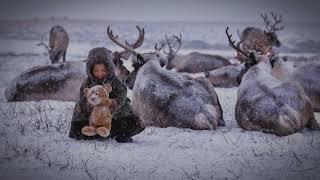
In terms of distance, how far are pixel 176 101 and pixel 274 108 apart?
121 cm

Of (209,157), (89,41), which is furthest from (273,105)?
(89,41)

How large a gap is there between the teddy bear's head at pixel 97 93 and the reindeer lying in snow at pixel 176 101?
2.46 feet

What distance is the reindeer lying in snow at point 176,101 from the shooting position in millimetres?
5715

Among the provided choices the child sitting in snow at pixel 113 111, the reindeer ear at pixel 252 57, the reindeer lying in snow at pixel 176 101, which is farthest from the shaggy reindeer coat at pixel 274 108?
the child sitting in snow at pixel 113 111

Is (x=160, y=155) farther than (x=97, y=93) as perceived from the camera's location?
No

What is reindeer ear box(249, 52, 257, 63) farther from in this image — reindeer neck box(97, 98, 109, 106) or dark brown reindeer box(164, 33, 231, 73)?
dark brown reindeer box(164, 33, 231, 73)

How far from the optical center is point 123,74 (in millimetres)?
8188

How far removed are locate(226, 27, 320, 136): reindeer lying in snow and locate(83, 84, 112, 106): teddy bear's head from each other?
182 centimetres

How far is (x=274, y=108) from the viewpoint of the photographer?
5.40 m

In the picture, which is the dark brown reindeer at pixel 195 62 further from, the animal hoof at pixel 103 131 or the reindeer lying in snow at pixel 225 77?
the animal hoof at pixel 103 131

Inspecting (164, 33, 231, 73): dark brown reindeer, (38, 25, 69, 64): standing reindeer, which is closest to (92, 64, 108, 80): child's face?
(164, 33, 231, 73): dark brown reindeer

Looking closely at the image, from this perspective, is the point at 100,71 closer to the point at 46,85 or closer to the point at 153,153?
the point at 153,153

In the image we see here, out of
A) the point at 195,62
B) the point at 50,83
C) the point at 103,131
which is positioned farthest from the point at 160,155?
the point at 195,62

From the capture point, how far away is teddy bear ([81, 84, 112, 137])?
4.89 metres
